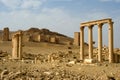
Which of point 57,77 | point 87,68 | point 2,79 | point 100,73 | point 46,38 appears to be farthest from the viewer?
point 46,38

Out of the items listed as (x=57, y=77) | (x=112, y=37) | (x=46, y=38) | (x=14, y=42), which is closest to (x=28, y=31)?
(x=46, y=38)

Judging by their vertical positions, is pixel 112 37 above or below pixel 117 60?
above

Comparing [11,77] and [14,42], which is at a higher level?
[14,42]


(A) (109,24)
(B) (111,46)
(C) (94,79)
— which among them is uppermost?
(A) (109,24)

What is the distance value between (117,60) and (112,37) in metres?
5.38

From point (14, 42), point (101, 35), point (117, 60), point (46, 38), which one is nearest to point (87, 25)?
point (101, 35)

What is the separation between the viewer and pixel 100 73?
67.8 ft

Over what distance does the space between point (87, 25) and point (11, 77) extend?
66.9 feet

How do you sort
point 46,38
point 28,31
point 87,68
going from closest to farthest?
point 87,68
point 46,38
point 28,31

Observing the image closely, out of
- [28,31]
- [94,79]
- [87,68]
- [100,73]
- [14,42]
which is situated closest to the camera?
[94,79]

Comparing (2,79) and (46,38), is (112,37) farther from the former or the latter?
(46,38)

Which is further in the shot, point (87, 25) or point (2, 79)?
point (87, 25)

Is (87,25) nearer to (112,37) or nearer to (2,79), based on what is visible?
(112,37)

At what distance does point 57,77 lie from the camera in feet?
53.5
